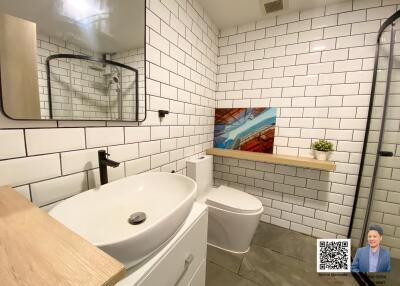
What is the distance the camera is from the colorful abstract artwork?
75.2 inches

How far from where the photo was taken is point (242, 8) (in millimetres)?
1694

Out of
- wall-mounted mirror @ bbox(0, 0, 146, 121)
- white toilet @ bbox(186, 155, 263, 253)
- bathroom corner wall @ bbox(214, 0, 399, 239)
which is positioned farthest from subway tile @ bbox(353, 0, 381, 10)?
white toilet @ bbox(186, 155, 263, 253)

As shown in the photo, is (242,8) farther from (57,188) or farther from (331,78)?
(57,188)

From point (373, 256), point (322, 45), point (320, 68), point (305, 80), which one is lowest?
point (373, 256)

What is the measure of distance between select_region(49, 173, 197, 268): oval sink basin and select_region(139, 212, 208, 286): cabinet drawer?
0.25ft

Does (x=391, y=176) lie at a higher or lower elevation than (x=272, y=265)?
higher

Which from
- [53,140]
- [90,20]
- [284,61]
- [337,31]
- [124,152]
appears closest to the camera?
[53,140]

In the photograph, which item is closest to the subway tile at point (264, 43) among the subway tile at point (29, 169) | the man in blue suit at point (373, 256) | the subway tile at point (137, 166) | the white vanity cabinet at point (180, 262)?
the subway tile at point (137, 166)

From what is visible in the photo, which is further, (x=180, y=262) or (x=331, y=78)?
(x=331, y=78)

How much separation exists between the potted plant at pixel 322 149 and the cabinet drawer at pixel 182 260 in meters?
1.32

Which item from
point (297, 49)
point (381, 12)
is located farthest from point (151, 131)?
point (381, 12)

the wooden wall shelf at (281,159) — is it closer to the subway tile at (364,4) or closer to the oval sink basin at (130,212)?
the oval sink basin at (130,212)

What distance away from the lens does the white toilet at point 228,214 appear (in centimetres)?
146

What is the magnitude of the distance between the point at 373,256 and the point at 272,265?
2.48 ft
